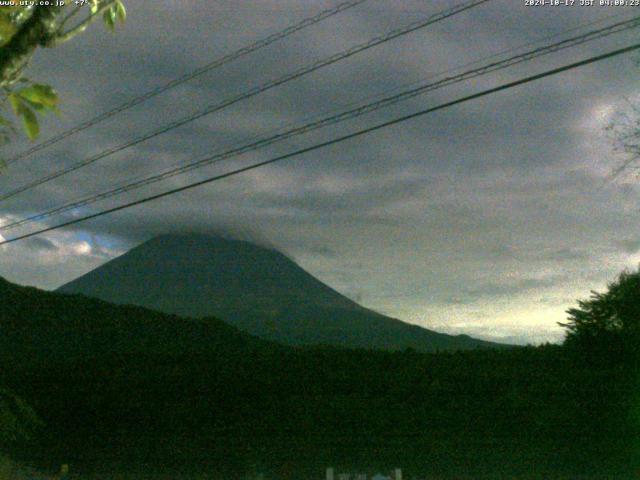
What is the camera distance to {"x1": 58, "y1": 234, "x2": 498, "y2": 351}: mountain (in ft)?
357

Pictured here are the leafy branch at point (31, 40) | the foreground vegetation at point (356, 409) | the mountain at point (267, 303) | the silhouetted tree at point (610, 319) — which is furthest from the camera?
the mountain at point (267, 303)

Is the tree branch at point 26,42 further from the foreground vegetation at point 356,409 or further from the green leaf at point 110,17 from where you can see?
the foreground vegetation at point 356,409

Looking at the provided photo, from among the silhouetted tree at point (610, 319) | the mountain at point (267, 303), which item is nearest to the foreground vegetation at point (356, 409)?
the silhouetted tree at point (610, 319)

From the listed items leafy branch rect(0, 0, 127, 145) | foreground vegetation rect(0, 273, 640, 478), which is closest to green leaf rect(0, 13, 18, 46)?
leafy branch rect(0, 0, 127, 145)

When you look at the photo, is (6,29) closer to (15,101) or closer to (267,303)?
(15,101)

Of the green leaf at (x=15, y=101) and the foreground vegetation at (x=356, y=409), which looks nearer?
the green leaf at (x=15, y=101)

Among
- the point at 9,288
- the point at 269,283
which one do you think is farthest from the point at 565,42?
the point at 269,283

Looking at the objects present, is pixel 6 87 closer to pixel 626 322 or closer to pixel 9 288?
pixel 626 322

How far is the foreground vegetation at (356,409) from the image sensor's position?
18.0 m

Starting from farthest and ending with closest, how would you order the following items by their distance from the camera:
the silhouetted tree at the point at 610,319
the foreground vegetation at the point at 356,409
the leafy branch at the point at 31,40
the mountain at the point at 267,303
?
the mountain at the point at 267,303 < the silhouetted tree at the point at 610,319 < the foreground vegetation at the point at 356,409 < the leafy branch at the point at 31,40

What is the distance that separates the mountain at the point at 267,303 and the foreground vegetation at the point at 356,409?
67510 mm

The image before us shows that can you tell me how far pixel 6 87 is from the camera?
11.8 feet

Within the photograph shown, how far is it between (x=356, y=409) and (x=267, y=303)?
13487cm

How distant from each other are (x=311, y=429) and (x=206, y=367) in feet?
18.9
